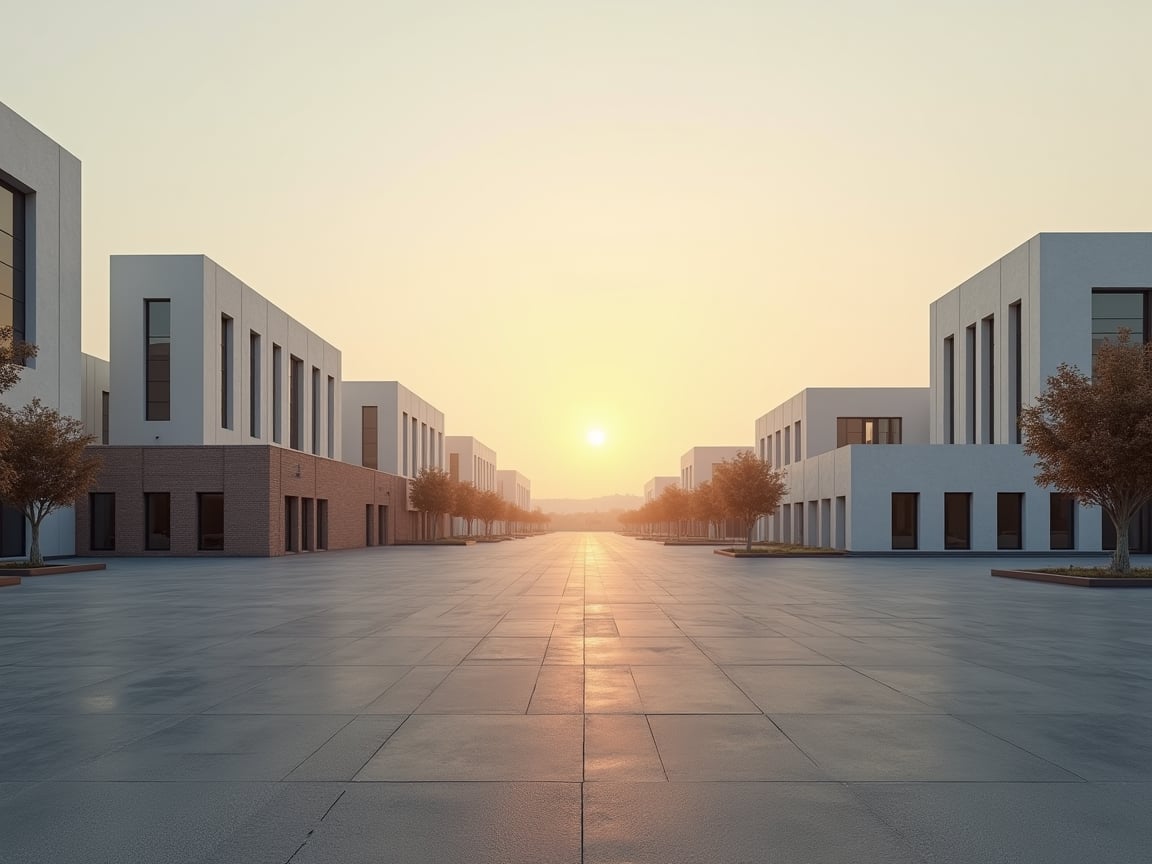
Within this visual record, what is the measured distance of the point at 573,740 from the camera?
22.9 feet

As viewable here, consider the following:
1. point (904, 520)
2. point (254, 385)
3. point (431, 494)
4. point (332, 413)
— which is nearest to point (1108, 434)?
point (904, 520)

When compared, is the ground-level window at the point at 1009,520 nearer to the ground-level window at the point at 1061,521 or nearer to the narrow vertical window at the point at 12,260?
the ground-level window at the point at 1061,521

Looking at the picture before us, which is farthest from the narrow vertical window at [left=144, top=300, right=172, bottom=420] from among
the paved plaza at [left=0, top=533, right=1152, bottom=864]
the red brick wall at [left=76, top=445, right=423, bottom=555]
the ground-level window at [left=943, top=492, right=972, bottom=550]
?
the ground-level window at [left=943, top=492, right=972, bottom=550]

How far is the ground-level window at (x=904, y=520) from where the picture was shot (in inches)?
1714

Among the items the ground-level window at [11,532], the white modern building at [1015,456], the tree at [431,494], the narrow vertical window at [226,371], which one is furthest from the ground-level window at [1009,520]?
the ground-level window at [11,532]

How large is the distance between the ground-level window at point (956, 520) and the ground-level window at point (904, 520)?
1407mm

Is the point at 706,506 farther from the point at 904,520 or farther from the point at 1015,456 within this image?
the point at 1015,456

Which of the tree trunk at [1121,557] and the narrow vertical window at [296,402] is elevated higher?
the narrow vertical window at [296,402]

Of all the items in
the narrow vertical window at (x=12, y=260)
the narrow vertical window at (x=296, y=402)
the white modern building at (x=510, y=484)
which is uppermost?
the narrow vertical window at (x=12, y=260)

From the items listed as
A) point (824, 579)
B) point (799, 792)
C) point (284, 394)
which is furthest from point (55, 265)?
point (799, 792)

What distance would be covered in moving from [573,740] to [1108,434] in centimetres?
2252

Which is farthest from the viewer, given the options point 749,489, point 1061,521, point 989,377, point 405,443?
point 405,443

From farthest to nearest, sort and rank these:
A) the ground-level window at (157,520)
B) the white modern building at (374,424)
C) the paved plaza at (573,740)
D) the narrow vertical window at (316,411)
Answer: the white modern building at (374,424) < the narrow vertical window at (316,411) < the ground-level window at (157,520) < the paved plaza at (573,740)

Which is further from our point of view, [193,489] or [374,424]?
[374,424]
